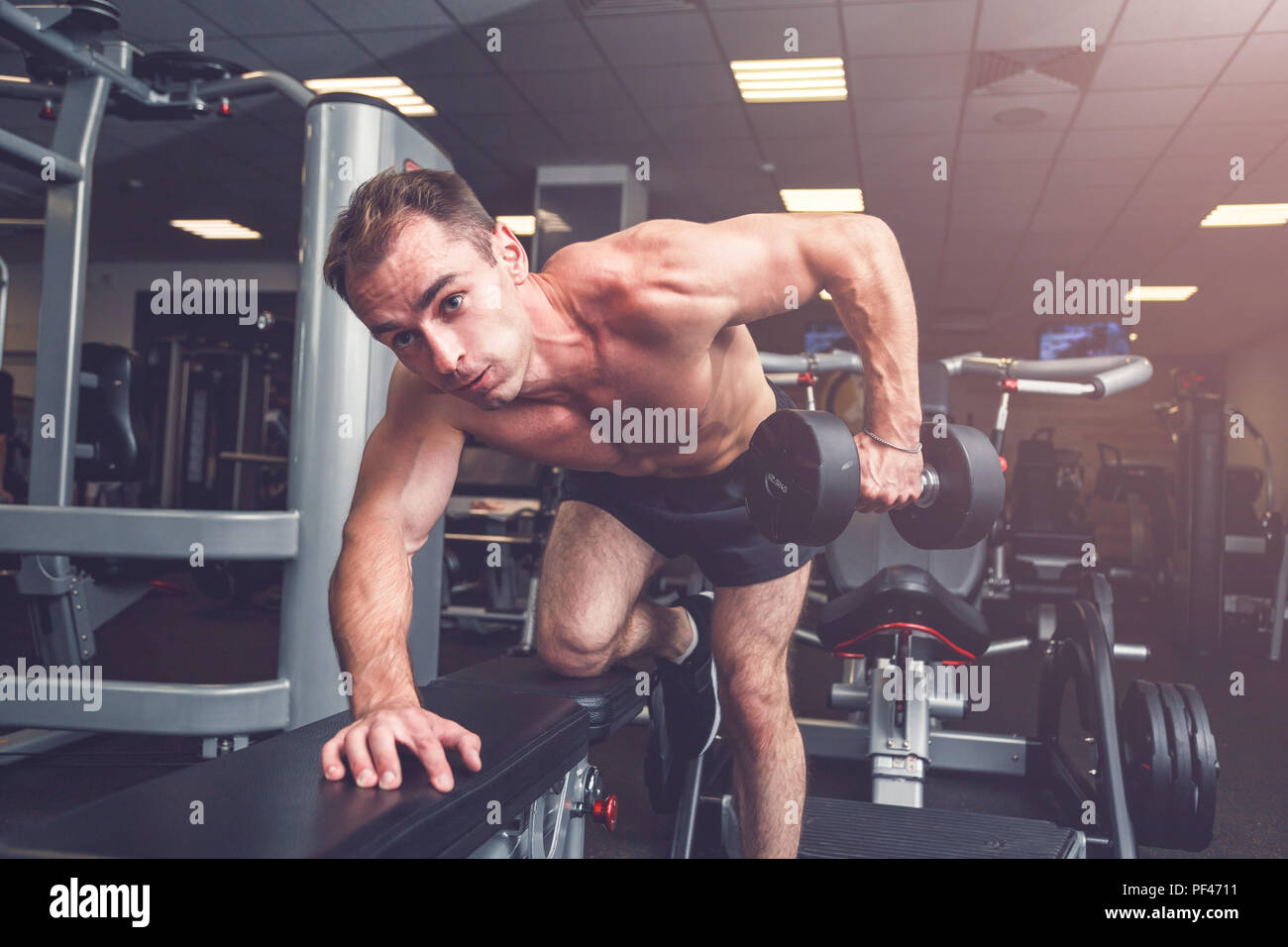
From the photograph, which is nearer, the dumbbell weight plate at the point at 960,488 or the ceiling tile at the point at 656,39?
the dumbbell weight plate at the point at 960,488

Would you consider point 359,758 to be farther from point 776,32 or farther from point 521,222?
point 521,222

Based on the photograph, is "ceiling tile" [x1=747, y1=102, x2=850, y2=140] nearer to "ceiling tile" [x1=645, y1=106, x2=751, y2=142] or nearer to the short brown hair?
"ceiling tile" [x1=645, y1=106, x2=751, y2=142]

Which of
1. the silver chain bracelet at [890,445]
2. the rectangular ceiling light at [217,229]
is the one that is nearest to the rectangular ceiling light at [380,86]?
the rectangular ceiling light at [217,229]

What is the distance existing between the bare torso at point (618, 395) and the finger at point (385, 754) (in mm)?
538

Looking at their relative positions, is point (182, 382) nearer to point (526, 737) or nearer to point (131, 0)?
point (131, 0)

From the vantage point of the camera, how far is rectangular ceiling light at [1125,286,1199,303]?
7983mm

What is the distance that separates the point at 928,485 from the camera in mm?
1298

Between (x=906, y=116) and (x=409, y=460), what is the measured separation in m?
4.17

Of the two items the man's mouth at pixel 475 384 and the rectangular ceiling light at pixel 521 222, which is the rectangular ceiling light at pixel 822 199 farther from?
the man's mouth at pixel 475 384

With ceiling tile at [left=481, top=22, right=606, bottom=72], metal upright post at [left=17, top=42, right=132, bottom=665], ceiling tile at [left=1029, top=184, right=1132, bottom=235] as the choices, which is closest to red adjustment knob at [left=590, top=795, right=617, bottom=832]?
metal upright post at [left=17, top=42, right=132, bottom=665]

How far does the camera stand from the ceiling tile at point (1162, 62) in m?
3.92

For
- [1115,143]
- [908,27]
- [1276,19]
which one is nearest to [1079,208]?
[1115,143]
